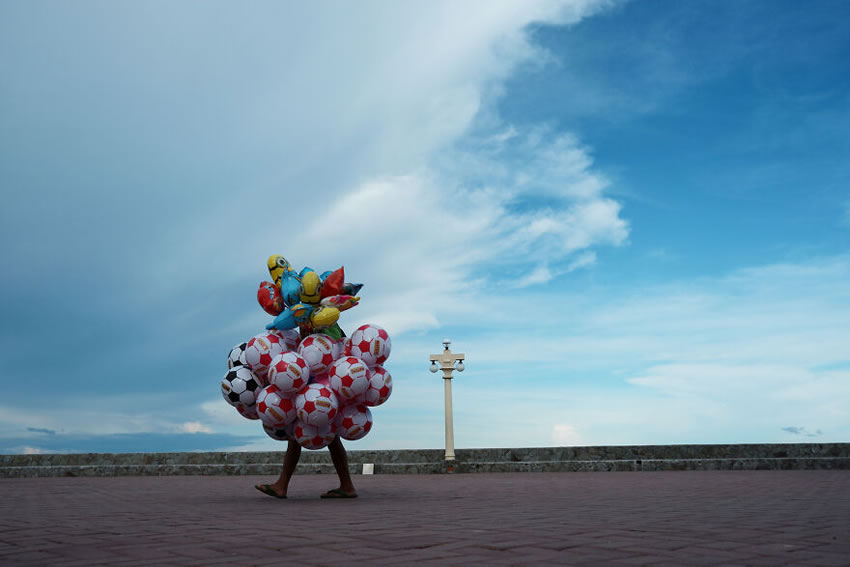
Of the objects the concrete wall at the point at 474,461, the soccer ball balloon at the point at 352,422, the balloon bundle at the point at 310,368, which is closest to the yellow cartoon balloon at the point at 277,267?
the balloon bundle at the point at 310,368

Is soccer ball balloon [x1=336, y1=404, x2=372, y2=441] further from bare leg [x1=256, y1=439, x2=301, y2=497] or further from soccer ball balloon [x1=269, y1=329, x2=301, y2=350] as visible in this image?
soccer ball balloon [x1=269, y1=329, x2=301, y2=350]

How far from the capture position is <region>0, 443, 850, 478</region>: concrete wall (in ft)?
51.5

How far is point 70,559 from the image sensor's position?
11.9 feet

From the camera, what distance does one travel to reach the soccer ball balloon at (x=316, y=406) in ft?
22.6

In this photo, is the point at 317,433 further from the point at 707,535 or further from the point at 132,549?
the point at 707,535

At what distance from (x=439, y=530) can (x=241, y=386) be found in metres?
3.50

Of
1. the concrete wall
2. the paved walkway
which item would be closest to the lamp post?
the concrete wall

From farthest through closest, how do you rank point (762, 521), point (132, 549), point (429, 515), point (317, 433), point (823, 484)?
1. point (823, 484)
2. point (317, 433)
3. point (429, 515)
4. point (762, 521)
5. point (132, 549)

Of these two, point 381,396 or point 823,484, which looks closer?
point 381,396

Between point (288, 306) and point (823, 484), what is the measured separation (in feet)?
26.3

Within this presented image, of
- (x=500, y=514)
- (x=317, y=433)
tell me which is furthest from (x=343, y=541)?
(x=317, y=433)

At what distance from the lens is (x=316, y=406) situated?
6902mm

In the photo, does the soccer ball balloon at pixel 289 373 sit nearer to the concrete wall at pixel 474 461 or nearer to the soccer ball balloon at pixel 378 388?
the soccer ball balloon at pixel 378 388

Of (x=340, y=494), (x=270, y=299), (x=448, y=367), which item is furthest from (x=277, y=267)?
(x=448, y=367)
